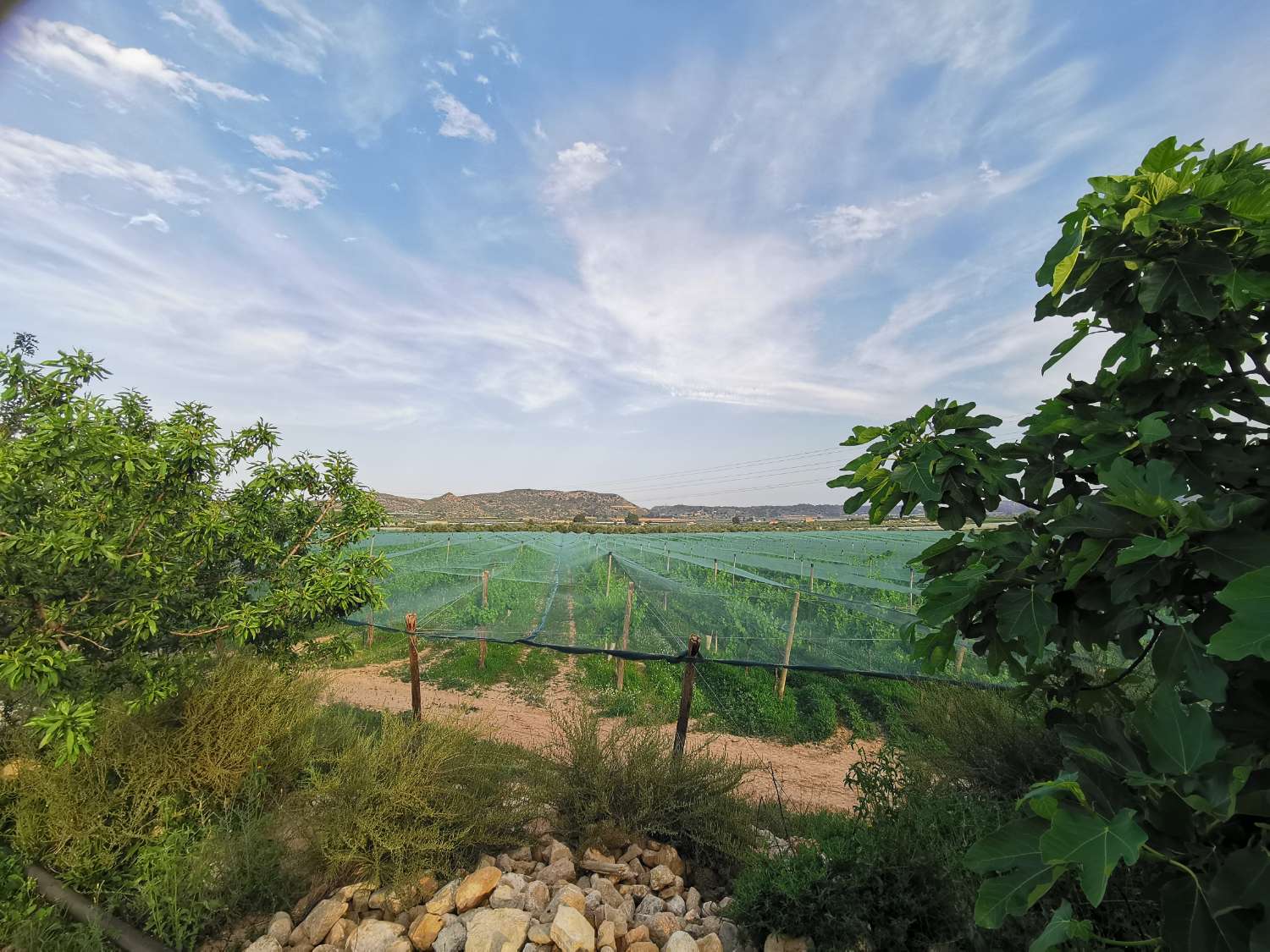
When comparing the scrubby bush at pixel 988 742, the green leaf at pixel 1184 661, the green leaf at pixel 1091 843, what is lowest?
the scrubby bush at pixel 988 742

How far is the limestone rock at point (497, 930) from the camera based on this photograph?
103 inches

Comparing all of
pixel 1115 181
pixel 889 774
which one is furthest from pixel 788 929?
pixel 1115 181

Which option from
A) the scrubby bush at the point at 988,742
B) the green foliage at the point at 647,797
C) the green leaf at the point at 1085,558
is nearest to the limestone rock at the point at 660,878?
the green foliage at the point at 647,797

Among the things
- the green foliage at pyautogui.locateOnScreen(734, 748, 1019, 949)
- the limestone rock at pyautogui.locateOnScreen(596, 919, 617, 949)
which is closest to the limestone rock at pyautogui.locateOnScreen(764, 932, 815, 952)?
the green foliage at pyautogui.locateOnScreen(734, 748, 1019, 949)

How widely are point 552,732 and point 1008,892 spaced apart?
587cm

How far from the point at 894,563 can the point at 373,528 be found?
51.8 ft

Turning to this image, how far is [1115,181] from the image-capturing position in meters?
1.52

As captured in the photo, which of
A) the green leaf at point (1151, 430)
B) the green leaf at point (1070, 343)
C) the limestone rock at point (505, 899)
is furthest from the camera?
the limestone rock at point (505, 899)

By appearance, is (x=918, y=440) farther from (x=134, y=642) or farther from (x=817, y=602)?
(x=817, y=602)

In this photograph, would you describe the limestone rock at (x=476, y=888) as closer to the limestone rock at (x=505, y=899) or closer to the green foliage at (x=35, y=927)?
the limestone rock at (x=505, y=899)

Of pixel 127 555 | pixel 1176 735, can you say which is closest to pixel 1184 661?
pixel 1176 735

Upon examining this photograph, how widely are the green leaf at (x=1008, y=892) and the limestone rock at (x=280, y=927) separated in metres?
3.46

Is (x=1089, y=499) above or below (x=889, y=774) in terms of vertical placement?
above

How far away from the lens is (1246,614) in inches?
38.9
